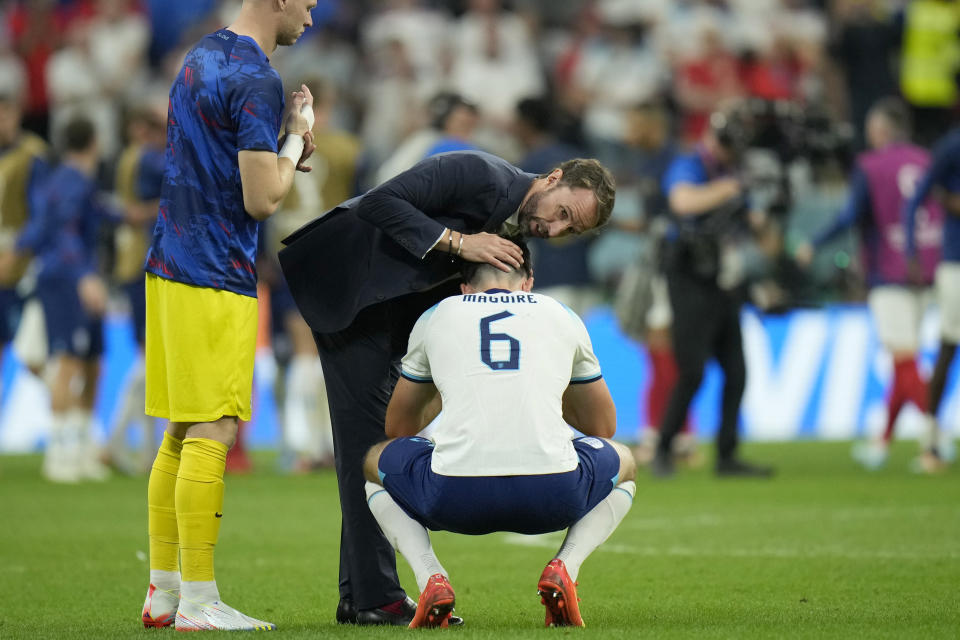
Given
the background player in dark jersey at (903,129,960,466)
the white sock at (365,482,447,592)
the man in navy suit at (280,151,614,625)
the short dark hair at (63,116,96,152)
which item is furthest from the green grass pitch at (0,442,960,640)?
the short dark hair at (63,116,96,152)

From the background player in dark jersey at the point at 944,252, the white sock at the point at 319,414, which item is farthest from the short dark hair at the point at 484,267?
the background player in dark jersey at the point at 944,252

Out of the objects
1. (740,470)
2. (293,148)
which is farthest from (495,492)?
(740,470)

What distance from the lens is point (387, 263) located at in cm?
533

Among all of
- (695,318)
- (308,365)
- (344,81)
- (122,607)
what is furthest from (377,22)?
(122,607)

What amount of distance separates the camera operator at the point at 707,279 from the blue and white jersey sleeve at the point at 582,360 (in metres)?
6.05

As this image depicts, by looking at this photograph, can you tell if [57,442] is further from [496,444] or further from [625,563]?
[496,444]

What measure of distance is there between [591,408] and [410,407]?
0.62 m

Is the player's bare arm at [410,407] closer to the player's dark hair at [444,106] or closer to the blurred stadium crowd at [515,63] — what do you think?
the player's dark hair at [444,106]

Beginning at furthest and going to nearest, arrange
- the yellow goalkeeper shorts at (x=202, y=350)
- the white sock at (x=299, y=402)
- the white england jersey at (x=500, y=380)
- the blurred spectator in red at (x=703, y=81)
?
1. the blurred spectator in red at (x=703, y=81)
2. the white sock at (x=299, y=402)
3. the yellow goalkeeper shorts at (x=202, y=350)
4. the white england jersey at (x=500, y=380)

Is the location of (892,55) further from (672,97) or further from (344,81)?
(344,81)

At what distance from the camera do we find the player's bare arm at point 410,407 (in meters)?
5.09

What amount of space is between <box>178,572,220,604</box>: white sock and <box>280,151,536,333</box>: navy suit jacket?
988mm

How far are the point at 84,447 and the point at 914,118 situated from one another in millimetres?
10515

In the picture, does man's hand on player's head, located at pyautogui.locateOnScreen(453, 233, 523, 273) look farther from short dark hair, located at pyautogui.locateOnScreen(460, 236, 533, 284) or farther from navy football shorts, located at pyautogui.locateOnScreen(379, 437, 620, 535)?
navy football shorts, located at pyautogui.locateOnScreen(379, 437, 620, 535)
